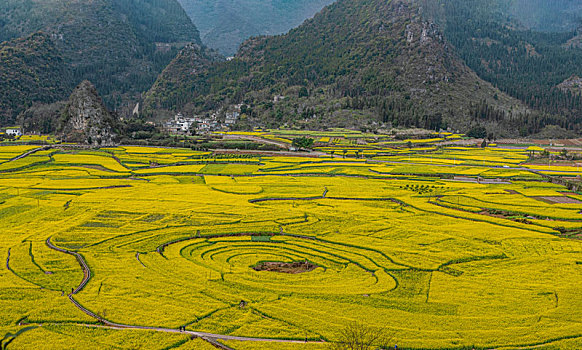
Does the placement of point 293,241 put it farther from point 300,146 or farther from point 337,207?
point 300,146

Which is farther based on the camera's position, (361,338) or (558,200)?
(558,200)

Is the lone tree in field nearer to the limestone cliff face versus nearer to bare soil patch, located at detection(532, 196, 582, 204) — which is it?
bare soil patch, located at detection(532, 196, 582, 204)

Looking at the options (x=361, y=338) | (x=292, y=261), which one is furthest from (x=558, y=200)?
(x=361, y=338)

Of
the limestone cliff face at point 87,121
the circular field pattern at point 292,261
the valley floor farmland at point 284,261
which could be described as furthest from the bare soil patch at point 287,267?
the limestone cliff face at point 87,121

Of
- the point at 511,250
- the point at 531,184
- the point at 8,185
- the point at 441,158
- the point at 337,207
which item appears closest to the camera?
the point at 511,250

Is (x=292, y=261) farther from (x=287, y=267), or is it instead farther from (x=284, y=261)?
(x=287, y=267)

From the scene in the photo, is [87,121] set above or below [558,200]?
above

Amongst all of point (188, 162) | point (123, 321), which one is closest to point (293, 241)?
point (123, 321)
